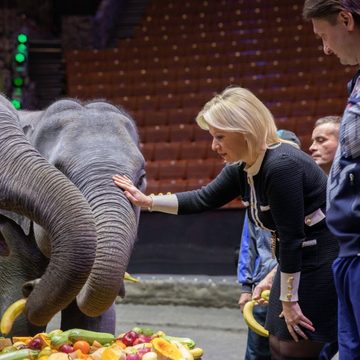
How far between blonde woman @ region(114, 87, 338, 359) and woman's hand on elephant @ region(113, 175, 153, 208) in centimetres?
48

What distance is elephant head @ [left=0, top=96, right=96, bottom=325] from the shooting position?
106 inches

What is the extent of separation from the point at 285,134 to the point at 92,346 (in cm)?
155

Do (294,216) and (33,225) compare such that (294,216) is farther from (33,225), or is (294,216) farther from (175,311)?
(175,311)

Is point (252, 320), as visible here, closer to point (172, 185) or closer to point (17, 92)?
point (172, 185)

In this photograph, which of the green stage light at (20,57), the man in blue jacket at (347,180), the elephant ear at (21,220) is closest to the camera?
the man in blue jacket at (347,180)

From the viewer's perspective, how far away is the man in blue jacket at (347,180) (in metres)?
2.09

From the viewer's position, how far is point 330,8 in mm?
2129

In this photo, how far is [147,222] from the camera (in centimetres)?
856

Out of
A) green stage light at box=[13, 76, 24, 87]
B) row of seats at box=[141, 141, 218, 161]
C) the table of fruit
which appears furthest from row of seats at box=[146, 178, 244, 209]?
the table of fruit

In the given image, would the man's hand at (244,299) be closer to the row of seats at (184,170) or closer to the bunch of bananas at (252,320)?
the bunch of bananas at (252,320)

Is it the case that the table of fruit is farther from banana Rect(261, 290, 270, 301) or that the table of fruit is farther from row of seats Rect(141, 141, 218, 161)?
row of seats Rect(141, 141, 218, 161)

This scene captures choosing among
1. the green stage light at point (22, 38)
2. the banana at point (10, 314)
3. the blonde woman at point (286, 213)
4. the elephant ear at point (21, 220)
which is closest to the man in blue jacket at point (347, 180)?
the blonde woman at point (286, 213)

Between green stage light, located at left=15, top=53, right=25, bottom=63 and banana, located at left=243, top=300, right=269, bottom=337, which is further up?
green stage light, located at left=15, top=53, right=25, bottom=63

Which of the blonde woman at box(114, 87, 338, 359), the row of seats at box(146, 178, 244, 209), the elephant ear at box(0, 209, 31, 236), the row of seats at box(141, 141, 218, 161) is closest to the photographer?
the blonde woman at box(114, 87, 338, 359)
